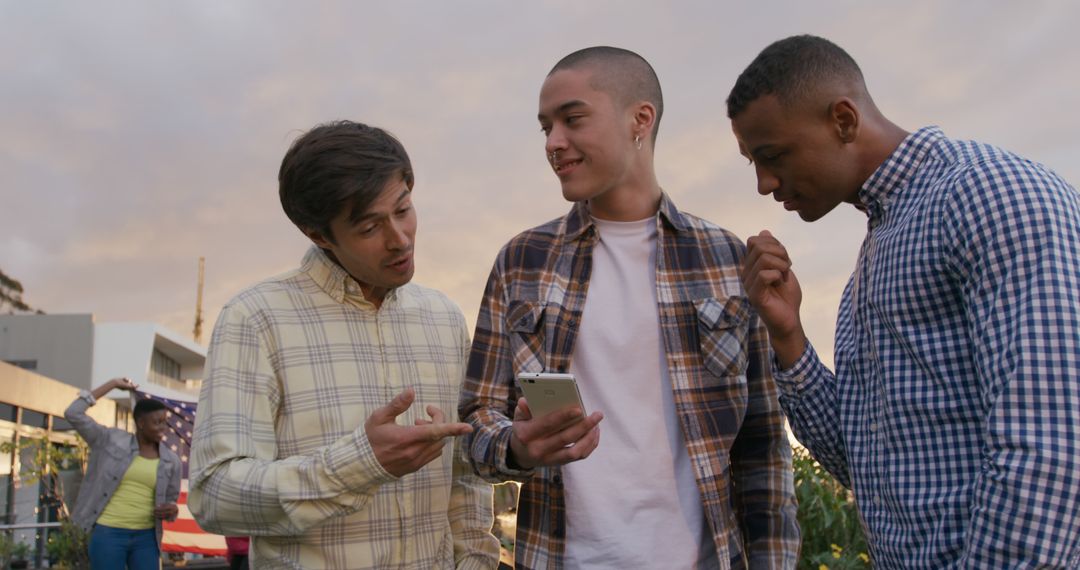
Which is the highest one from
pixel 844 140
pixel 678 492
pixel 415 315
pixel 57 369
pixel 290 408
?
pixel 57 369

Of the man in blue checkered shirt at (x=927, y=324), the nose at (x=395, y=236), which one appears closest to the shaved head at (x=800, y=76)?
the man in blue checkered shirt at (x=927, y=324)

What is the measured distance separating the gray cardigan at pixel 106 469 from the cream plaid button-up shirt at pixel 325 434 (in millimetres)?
6001

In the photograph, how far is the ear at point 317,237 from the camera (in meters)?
2.85

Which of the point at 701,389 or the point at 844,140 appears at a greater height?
the point at 844,140

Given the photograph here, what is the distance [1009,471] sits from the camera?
1.53 m

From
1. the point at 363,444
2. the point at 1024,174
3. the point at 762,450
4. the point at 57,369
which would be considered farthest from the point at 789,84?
the point at 57,369

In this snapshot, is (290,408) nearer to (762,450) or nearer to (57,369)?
(762,450)

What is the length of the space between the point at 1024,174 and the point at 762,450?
1.21m

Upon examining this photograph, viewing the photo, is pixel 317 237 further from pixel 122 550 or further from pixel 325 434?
pixel 122 550

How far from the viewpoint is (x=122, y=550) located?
309 inches

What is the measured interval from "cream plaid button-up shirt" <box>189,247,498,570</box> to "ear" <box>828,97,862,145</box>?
54.8 inches

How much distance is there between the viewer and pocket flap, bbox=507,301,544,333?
2719 millimetres

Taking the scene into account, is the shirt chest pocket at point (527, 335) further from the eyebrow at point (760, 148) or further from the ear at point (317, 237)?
the eyebrow at point (760, 148)

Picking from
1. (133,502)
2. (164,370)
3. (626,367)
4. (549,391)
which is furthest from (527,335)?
(164,370)
